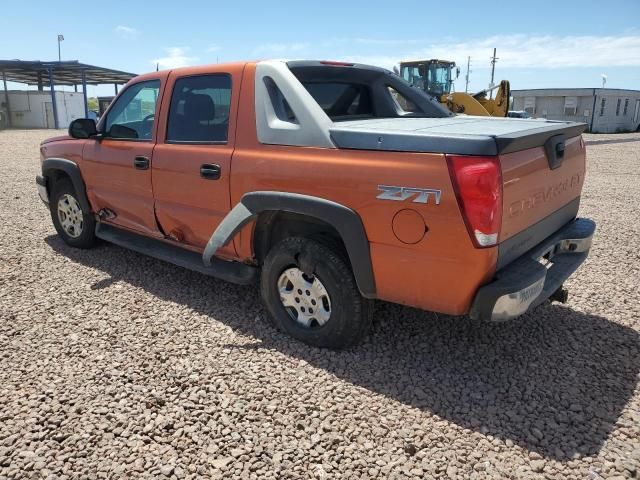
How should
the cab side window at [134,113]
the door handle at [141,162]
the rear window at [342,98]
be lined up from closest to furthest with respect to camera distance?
1. the rear window at [342,98]
2. the door handle at [141,162]
3. the cab side window at [134,113]

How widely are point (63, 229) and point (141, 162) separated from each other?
2.09 meters

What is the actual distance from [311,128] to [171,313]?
75.1 inches

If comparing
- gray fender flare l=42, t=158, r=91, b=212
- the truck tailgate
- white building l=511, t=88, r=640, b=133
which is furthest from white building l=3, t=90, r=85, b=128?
the truck tailgate

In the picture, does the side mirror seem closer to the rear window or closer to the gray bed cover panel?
the rear window

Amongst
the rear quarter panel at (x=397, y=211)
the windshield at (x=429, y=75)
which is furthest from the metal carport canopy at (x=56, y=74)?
the rear quarter panel at (x=397, y=211)

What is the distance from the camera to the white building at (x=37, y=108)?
37.7 m

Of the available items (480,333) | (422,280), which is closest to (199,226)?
(422,280)

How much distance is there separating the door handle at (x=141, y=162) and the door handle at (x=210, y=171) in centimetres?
74

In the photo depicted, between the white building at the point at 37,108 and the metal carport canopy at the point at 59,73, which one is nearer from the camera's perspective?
the metal carport canopy at the point at 59,73

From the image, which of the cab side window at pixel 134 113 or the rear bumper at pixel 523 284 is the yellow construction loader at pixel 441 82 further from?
the rear bumper at pixel 523 284

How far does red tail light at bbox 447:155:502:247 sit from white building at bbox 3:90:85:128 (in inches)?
1621

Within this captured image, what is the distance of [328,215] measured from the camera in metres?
3.04

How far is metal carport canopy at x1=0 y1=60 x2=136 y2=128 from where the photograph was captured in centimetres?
3388

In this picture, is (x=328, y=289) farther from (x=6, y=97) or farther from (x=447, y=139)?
(x=6, y=97)
